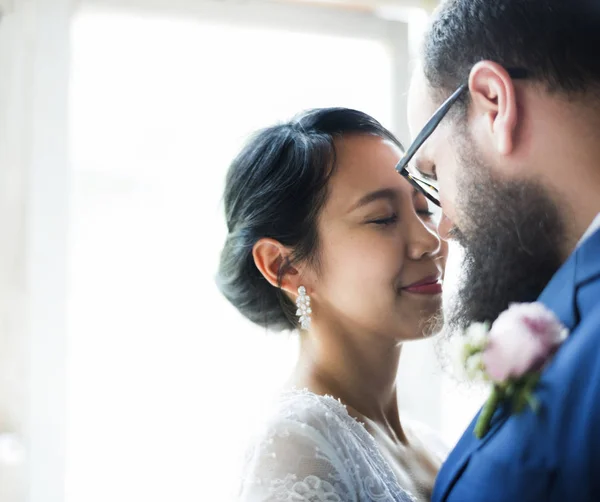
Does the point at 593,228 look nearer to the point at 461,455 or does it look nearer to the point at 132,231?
the point at 461,455

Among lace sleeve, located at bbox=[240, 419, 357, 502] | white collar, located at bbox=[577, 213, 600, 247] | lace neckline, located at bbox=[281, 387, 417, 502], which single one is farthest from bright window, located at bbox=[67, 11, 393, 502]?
white collar, located at bbox=[577, 213, 600, 247]

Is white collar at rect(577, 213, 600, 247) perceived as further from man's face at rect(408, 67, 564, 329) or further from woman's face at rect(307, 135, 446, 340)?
woman's face at rect(307, 135, 446, 340)

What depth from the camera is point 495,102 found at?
0.98m

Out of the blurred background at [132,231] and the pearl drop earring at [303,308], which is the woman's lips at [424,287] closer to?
the pearl drop earring at [303,308]

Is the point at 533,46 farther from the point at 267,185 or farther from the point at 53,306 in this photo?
the point at 53,306

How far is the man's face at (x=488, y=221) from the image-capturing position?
0.96m

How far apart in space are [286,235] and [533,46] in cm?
60

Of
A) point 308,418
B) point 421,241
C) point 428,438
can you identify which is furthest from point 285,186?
point 428,438

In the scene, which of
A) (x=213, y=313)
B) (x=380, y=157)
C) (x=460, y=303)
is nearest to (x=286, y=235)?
(x=380, y=157)

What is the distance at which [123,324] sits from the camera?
200cm

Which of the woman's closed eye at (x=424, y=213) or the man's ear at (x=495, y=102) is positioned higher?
the man's ear at (x=495, y=102)

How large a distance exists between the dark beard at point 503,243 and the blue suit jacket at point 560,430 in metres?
0.07

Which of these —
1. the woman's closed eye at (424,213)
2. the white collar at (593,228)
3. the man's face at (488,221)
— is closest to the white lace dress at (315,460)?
the man's face at (488,221)

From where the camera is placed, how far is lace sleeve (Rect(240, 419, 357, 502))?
109 centimetres
